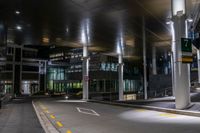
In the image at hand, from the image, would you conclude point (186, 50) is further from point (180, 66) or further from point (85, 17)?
point (85, 17)

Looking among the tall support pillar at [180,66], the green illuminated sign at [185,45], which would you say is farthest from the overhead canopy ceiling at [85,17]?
the green illuminated sign at [185,45]

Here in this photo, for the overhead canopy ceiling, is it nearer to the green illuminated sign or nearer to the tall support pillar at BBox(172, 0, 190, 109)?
the tall support pillar at BBox(172, 0, 190, 109)

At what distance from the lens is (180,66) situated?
43.7ft

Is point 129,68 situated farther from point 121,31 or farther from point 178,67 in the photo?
point 178,67

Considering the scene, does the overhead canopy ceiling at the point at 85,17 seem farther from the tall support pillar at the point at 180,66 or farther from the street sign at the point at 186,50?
the street sign at the point at 186,50

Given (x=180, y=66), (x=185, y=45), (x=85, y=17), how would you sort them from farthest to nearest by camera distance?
(x=85, y=17) → (x=180, y=66) → (x=185, y=45)

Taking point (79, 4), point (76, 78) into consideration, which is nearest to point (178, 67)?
point (79, 4)

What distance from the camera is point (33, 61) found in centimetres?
6675

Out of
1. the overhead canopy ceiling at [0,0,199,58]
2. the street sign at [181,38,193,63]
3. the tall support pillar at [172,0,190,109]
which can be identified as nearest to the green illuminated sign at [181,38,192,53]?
the street sign at [181,38,193,63]

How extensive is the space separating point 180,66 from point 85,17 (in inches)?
337

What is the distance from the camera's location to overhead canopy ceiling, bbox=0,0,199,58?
15461 mm

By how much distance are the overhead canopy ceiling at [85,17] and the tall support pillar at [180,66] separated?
201cm

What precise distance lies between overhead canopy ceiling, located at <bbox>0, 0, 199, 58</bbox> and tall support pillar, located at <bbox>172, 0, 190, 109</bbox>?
6.59ft

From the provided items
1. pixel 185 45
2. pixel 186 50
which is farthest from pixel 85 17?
pixel 186 50
